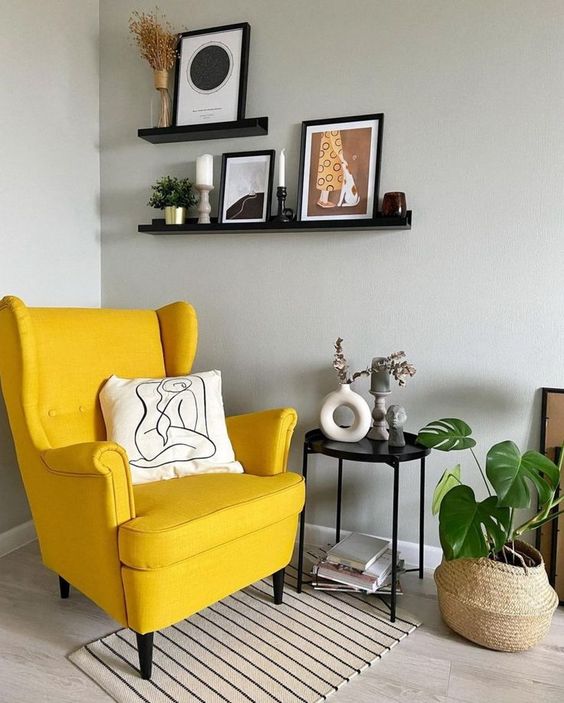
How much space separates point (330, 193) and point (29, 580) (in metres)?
1.89

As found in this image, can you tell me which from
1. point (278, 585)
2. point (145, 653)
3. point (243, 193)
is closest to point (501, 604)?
point (278, 585)

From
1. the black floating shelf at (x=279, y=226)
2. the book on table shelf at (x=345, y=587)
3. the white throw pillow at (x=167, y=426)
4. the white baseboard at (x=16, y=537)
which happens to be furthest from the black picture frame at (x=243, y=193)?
the white baseboard at (x=16, y=537)

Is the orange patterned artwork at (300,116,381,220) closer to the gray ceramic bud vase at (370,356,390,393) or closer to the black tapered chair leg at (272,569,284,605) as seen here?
the gray ceramic bud vase at (370,356,390,393)

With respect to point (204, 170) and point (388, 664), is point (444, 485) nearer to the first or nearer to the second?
point (388, 664)

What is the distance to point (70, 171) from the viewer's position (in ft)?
8.82

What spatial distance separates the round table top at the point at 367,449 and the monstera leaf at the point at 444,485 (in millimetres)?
108

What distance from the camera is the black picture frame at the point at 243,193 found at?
2.51 metres

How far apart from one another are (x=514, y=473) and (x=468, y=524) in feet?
0.66

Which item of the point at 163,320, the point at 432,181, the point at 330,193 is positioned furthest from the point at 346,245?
the point at 163,320

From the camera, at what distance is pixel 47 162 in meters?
2.56

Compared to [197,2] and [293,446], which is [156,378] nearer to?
[293,446]

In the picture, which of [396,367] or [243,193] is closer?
[396,367]

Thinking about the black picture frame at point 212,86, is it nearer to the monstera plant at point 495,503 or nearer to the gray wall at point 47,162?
the gray wall at point 47,162

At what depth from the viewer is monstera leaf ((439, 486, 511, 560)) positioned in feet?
5.62
